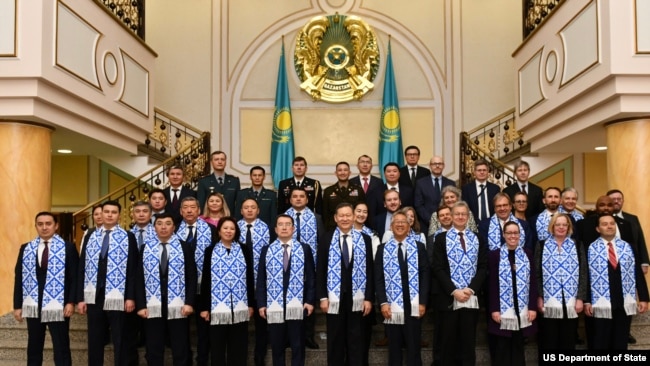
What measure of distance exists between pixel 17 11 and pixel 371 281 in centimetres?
456

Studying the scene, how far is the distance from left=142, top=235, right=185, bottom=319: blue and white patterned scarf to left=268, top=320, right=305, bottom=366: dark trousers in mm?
776

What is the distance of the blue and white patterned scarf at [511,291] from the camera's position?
5438 millimetres

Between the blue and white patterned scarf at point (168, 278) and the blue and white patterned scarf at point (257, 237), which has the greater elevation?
the blue and white patterned scarf at point (257, 237)

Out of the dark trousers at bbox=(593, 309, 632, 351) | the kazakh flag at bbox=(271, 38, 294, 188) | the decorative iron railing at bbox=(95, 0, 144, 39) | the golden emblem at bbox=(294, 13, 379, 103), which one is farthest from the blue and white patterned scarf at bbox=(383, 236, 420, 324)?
the golden emblem at bbox=(294, 13, 379, 103)

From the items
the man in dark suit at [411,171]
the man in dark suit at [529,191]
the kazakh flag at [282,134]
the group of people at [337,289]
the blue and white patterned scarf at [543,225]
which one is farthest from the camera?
the kazakh flag at [282,134]

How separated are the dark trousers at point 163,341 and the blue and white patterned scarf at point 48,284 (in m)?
0.76

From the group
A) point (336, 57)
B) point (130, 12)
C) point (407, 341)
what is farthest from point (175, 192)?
point (336, 57)

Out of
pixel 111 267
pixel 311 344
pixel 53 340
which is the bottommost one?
pixel 311 344

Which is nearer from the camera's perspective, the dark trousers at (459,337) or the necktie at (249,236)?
the dark trousers at (459,337)

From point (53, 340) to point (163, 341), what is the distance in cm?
92

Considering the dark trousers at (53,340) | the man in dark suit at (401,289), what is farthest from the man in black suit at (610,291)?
the dark trousers at (53,340)

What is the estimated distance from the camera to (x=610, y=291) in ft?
18.5

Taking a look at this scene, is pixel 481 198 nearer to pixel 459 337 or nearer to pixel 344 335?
pixel 459 337

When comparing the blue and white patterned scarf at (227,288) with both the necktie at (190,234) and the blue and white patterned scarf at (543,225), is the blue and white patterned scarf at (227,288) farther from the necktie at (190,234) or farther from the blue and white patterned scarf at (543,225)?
the blue and white patterned scarf at (543,225)
